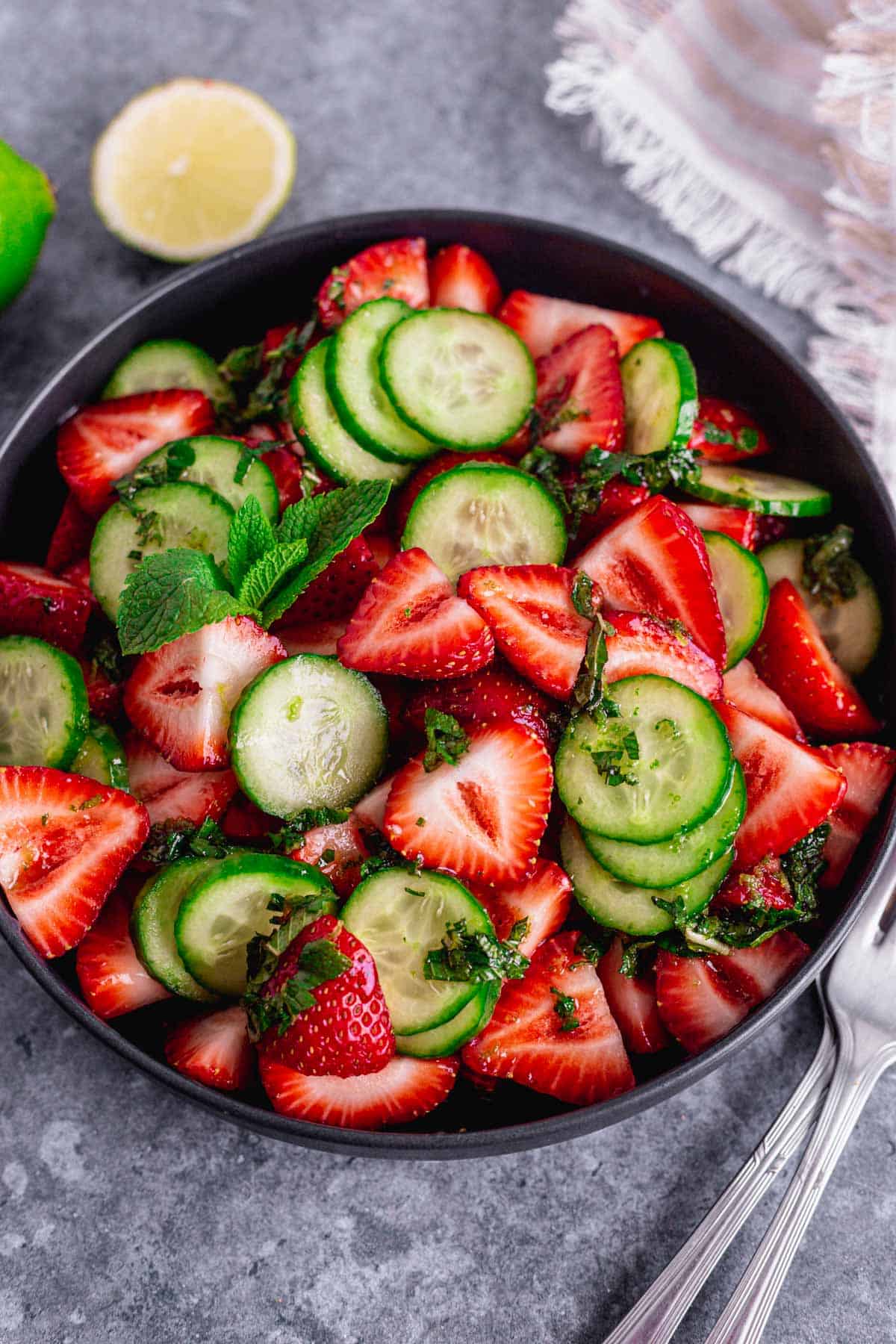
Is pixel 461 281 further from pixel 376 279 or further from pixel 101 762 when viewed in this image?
pixel 101 762

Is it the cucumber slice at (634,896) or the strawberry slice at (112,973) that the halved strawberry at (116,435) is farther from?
the cucumber slice at (634,896)

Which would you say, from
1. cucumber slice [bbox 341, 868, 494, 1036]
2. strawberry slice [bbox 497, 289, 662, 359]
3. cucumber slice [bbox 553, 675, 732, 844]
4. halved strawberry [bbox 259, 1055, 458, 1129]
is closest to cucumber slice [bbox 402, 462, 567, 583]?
cucumber slice [bbox 553, 675, 732, 844]

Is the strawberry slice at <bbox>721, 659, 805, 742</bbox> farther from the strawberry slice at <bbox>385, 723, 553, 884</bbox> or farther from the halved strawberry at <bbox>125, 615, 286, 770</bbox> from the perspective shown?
the halved strawberry at <bbox>125, 615, 286, 770</bbox>

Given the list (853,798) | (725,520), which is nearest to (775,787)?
(853,798)

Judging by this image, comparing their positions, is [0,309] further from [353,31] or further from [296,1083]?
[296,1083]

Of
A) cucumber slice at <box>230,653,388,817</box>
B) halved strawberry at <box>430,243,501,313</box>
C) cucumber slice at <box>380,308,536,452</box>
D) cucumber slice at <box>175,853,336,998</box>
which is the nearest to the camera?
cucumber slice at <box>175,853,336,998</box>

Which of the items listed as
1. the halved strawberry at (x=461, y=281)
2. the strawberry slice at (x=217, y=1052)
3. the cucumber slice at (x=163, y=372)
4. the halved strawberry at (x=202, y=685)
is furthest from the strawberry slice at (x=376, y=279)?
the strawberry slice at (x=217, y=1052)

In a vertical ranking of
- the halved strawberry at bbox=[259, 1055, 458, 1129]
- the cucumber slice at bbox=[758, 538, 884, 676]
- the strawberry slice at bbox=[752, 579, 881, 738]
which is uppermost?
the cucumber slice at bbox=[758, 538, 884, 676]

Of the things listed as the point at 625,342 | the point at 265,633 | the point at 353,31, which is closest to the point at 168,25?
the point at 353,31
